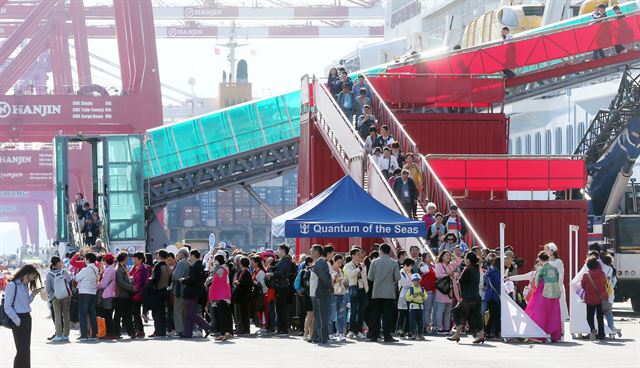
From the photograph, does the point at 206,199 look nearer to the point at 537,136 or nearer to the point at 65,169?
the point at 537,136

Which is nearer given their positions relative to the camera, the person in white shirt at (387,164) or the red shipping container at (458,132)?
the person in white shirt at (387,164)

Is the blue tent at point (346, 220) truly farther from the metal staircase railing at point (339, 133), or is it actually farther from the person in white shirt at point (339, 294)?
the metal staircase railing at point (339, 133)

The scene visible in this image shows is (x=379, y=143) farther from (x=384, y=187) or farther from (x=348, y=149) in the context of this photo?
(x=348, y=149)

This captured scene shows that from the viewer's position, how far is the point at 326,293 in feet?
74.3

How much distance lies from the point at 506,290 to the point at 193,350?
514 cm

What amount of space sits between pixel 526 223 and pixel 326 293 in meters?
9.87

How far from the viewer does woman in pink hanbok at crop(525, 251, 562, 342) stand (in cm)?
2306

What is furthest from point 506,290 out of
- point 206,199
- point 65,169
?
point 206,199

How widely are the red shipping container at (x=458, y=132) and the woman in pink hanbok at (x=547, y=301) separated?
48.8 feet

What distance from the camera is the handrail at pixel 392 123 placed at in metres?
32.1

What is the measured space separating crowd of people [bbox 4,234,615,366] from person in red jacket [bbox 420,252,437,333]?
2 centimetres

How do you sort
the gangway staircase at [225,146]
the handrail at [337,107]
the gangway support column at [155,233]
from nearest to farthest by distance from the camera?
1. the handrail at [337,107]
2. the gangway staircase at [225,146]
3. the gangway support column at [155,233]

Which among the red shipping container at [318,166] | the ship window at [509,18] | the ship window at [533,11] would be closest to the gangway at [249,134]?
the red shipping container at [318,166]

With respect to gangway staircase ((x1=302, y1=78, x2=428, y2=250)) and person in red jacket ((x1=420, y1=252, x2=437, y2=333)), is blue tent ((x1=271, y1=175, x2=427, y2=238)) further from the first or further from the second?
gangway staircase ((x1=302, y1=78, x2=428, y2=250))
